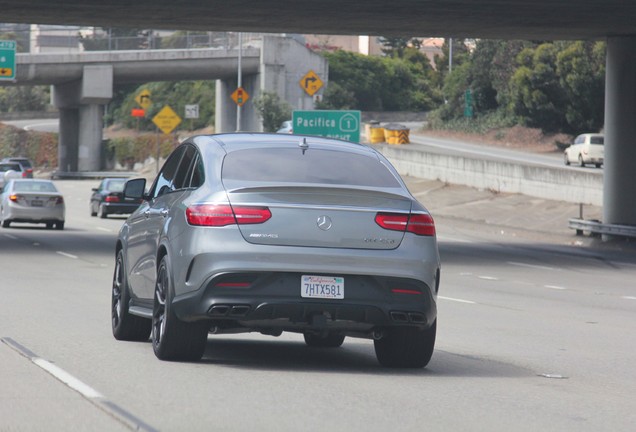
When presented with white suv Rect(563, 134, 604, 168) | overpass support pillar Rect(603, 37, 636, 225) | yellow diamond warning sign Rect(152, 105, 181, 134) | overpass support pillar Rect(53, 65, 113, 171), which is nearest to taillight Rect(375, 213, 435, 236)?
overpass support pillar Rect(603, 37, 636, 225)

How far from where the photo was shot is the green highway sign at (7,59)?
5976cm

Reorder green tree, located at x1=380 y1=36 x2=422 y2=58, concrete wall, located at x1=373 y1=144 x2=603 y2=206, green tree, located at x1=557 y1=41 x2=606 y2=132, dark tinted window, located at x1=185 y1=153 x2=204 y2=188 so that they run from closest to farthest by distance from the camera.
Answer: dark tinted window, located at x1=185 y1=153 x2=204 y2=188, concrete wall, located at x1=373 y1=144 x2=603 y2=206, green tree, located at x1=557 y1=41 x2=606 y2=132, green tree, located at x1=380 y1=36 x2=422 y2=58

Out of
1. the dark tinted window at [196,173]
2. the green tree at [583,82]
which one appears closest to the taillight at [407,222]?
the dark tinted window at [196,173]

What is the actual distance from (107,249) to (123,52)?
50.5 m

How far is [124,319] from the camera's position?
39.4ft

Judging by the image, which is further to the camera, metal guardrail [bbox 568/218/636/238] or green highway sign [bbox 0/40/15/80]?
green highway sign [bbox 0/40/15/80]

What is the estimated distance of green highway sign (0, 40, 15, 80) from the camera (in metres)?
59.8

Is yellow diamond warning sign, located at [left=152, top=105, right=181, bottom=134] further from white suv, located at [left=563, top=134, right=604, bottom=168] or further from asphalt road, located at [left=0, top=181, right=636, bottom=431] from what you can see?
asphalt road, located at [left=0, top=181, right=636, bottom=431]

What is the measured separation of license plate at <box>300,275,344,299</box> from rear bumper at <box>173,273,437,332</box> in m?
0.03

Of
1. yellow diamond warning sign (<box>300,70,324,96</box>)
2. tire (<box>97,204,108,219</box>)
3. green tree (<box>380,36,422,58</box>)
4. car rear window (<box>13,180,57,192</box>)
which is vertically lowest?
tire (<box>97,204,108,219</box>)

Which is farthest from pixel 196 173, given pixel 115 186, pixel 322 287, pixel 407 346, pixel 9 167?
pixel 9 167

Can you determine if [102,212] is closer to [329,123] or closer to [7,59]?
[329,123]

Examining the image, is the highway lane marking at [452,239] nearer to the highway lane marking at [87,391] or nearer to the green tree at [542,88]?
the highway lane marking at [87,391]

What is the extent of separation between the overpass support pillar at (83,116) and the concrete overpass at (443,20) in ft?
139
